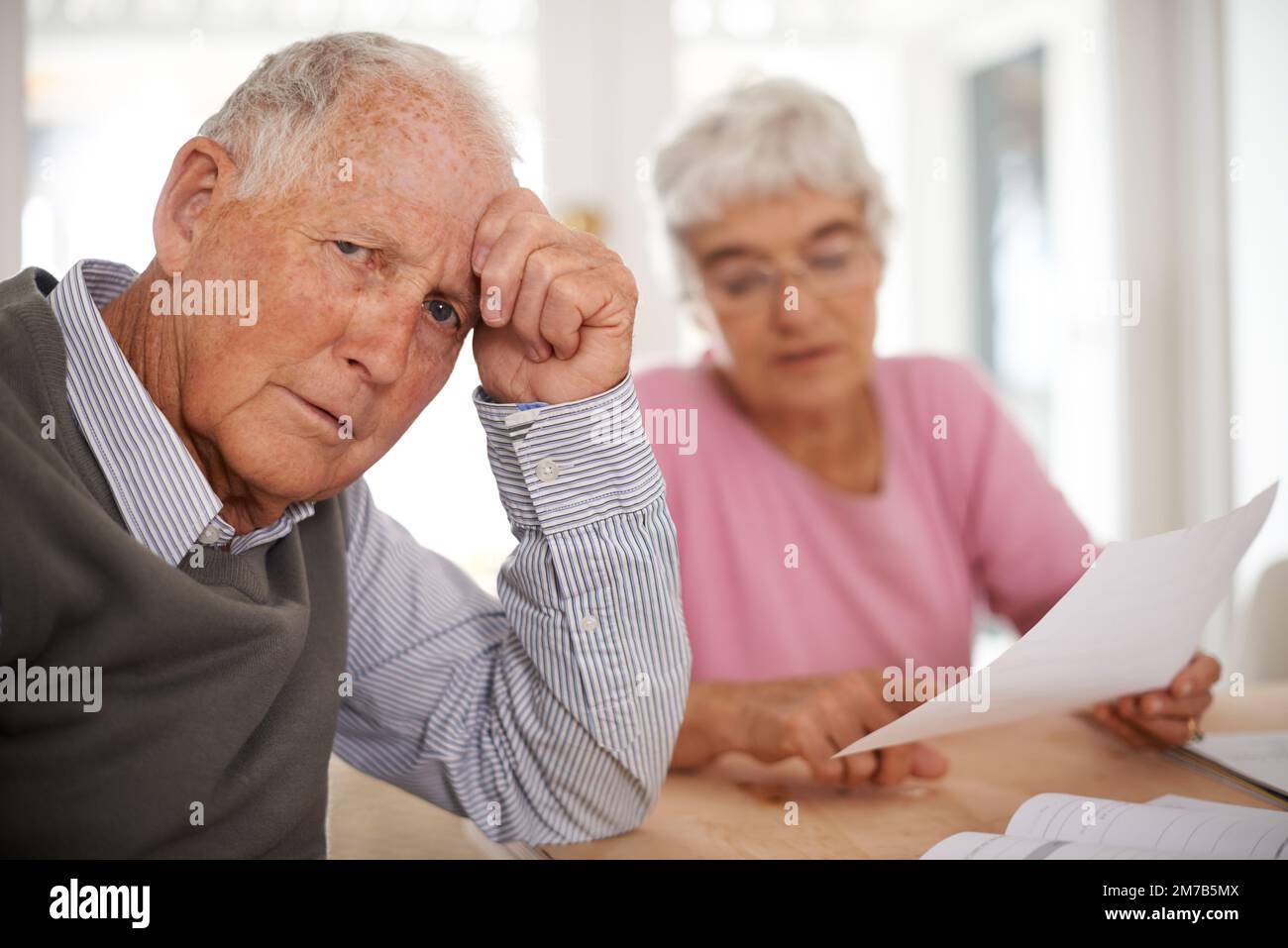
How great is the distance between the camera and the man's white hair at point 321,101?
0.71 meters

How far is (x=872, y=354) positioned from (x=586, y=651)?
3.00 feet

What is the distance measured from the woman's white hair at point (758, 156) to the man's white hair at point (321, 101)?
2.50ft

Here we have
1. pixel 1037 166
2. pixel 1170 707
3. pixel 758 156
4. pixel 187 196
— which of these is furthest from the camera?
pixel 1037 166

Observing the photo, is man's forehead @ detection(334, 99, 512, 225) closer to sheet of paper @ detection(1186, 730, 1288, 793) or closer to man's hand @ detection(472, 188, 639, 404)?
man's hand @ detection(472, 188, 639, 404)

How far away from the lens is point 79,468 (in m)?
0.66

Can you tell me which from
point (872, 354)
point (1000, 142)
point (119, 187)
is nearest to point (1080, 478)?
point (1000, 142)

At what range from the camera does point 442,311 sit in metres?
0.76

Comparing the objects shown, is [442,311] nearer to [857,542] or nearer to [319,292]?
[319,292]

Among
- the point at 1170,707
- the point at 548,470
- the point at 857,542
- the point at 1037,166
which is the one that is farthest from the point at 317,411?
the point at 1037,166

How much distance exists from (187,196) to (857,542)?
1100 millimetres

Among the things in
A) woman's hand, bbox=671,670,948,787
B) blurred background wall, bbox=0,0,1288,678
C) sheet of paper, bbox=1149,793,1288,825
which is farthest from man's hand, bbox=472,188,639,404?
blurred background wall, bbox=0,0,1288,678

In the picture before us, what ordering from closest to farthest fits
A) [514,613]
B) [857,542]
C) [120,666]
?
[120,666], [514,613], [857,542]

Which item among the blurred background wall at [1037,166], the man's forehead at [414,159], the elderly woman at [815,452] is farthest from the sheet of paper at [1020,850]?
the blurred background wall at [1037,166]
